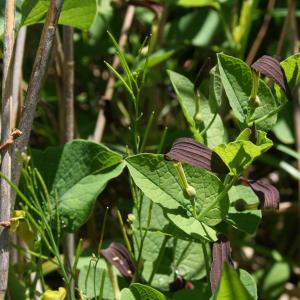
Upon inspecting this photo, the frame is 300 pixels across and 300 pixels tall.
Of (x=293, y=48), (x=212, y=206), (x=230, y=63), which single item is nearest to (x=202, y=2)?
(x=293, y=48)

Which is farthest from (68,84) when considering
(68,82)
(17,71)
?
(17,71)

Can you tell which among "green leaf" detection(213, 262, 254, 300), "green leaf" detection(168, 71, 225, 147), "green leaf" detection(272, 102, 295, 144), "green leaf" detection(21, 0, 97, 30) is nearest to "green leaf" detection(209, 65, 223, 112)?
"green leaf" detection(168, 71, 225, 147)

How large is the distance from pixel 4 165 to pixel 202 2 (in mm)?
667

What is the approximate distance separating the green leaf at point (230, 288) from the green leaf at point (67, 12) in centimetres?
47

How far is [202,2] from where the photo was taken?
4.50 ft

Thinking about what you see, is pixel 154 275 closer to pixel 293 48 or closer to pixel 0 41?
pixel 0 41

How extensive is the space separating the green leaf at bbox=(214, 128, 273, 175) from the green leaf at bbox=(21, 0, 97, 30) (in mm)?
320

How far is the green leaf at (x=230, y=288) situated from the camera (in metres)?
0.68

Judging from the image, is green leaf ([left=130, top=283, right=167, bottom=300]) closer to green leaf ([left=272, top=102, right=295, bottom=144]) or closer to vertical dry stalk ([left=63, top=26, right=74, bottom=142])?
vertical dry stalk ([left=63, top=26, right=74, bottom=142])

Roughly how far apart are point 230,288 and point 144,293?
0.17 m

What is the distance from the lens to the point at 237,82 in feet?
2.93

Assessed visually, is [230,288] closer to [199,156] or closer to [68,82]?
[199,156]

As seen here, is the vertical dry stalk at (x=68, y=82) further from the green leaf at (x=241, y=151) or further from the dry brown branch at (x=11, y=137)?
the green leaf at (x=241, y=151)

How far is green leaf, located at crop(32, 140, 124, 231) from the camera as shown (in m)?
0.97
